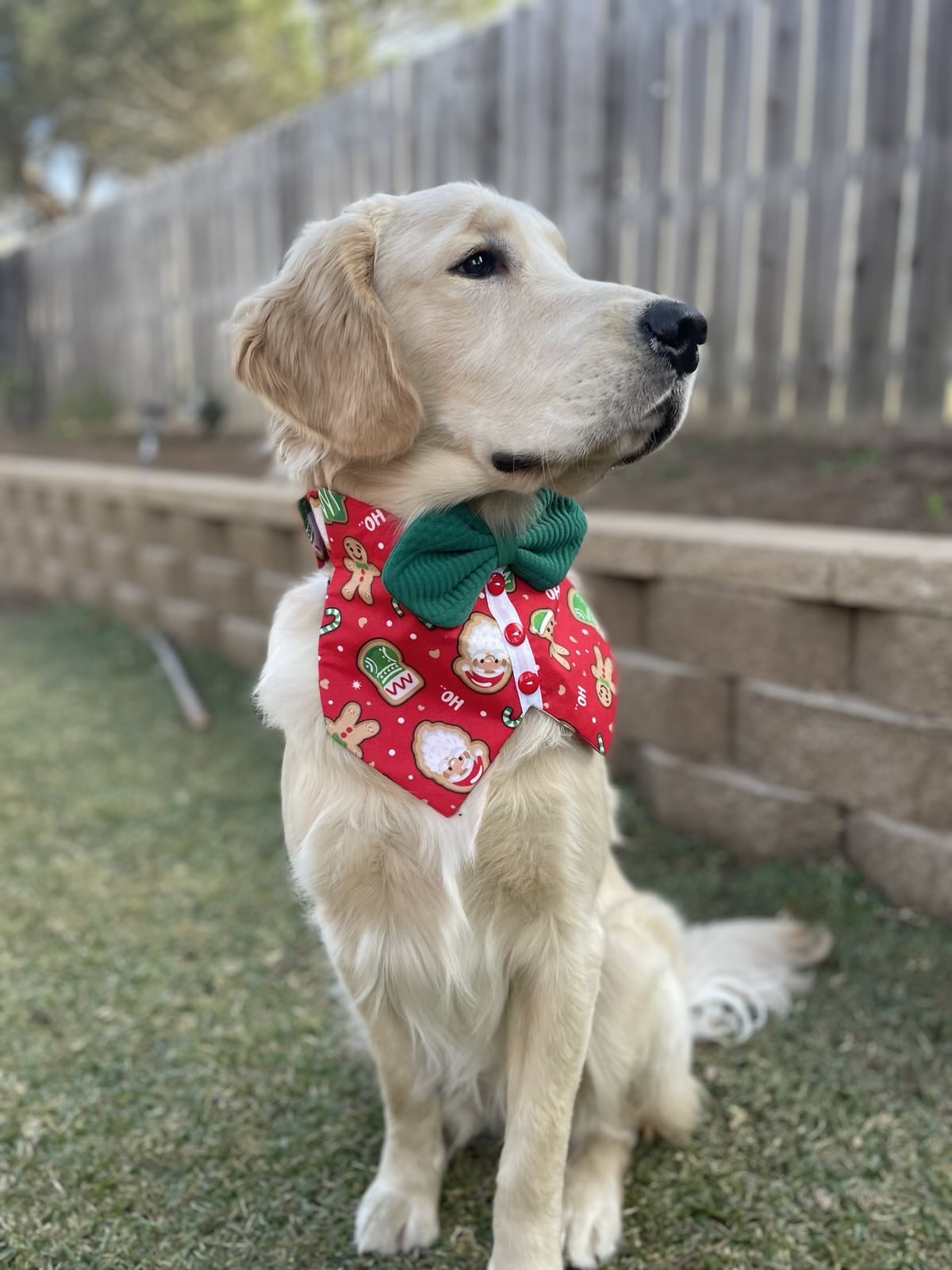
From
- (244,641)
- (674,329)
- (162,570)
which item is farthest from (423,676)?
(162,570)

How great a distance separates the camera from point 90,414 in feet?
30.1

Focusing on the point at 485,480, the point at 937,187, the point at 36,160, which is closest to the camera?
the point at 485,480

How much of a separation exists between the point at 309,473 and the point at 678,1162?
150cm

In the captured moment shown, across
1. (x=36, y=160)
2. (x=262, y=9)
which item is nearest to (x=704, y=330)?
(x=262, y=9)

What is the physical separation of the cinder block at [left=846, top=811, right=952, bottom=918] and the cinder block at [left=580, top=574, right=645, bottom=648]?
87 centimetres

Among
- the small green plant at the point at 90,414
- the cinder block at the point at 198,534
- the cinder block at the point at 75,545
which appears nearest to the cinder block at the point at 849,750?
the cinder block at the point at 198,534

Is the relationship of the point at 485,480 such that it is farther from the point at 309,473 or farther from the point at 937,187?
the point at 937,187

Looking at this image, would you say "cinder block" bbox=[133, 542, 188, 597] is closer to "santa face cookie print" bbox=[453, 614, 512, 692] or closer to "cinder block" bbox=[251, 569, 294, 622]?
"cinder block" bbox=[251, 569, 294, 622]

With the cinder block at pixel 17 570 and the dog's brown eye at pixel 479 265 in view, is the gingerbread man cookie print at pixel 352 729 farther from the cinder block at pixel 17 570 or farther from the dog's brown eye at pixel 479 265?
the cinder block at pixel 17 570

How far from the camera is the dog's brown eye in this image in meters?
1.64

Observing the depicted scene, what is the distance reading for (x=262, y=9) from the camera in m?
15.0

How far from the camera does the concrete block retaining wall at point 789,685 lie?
246 centimetres

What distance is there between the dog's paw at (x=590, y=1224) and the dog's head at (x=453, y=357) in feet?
4.21

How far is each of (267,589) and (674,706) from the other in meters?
2.26
